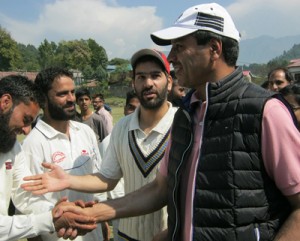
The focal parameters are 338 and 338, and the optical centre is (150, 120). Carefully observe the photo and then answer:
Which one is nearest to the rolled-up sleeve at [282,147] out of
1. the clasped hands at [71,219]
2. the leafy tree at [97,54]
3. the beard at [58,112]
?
the clasped hands at [71,219]

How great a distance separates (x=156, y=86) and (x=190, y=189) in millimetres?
1466

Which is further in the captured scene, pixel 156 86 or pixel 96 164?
pixel 96 164

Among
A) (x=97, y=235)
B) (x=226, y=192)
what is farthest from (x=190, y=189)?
(x=97, y=235)

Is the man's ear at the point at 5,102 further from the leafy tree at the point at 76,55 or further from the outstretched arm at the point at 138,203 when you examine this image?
the leafy tree at the point at 76,55

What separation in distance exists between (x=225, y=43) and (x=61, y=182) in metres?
1.88

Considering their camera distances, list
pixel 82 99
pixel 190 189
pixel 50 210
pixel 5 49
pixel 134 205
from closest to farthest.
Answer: pixel 190 189 < pixel 134 205 < pixel 50 210 < pixel 82 99 < pixel 5 49

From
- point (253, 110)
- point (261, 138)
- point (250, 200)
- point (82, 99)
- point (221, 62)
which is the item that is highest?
point (82, 99)

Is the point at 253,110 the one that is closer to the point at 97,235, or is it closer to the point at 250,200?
the point at 250,200

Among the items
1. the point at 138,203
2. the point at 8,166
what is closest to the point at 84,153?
the point at 8,166

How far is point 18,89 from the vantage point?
9.88ft

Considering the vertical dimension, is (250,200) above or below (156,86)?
below

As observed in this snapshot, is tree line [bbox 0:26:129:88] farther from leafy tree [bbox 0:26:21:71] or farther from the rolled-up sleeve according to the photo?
the rolled-up sleeve

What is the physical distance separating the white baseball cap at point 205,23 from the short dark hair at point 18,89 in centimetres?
152

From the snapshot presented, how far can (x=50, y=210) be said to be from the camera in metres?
3.16
